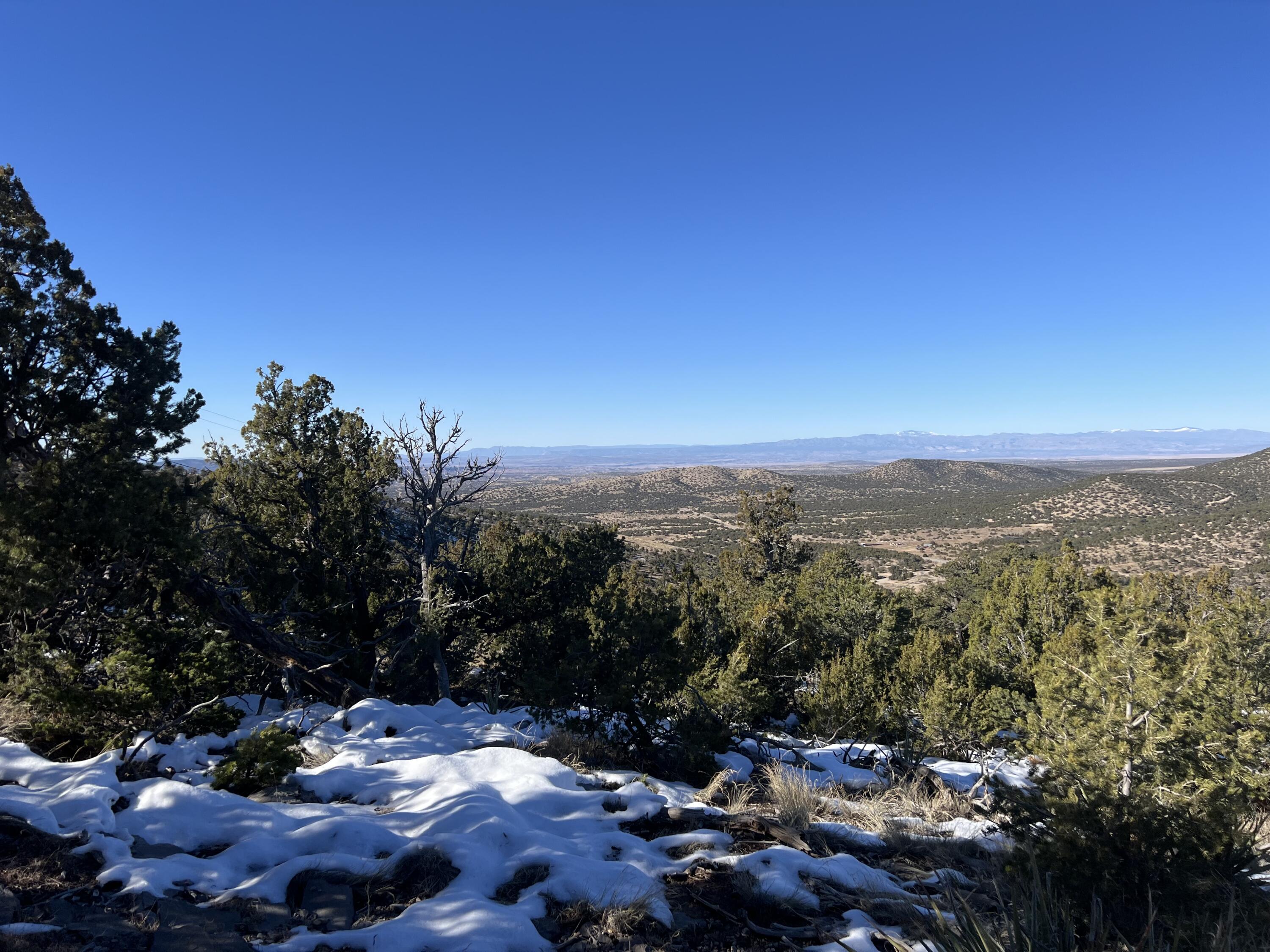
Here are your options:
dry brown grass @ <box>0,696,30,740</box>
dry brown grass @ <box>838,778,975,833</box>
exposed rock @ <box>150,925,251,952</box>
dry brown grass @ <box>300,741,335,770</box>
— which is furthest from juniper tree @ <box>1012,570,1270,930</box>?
dry brown grass @ <box>0,696,30,740</box>

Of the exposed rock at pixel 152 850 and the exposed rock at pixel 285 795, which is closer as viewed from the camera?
the exposed rock at pixel 152 850

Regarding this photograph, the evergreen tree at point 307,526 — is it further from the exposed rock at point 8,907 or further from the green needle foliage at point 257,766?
the exposed rock at point 8,907

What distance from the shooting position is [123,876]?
3.92m

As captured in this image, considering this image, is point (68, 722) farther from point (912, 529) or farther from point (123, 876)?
point (912, 529)

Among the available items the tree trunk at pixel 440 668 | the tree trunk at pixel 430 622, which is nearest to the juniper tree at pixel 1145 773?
the tree trunk at pixel 430 622

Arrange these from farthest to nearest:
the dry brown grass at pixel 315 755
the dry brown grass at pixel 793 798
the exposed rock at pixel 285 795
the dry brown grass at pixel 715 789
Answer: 1. the dry brown grass at pixel 315 755
2. the dry brown grass at pixel 715 789
3. the dry brown grass at pixel 793 798
4. the exposed rock at pixel 285 795

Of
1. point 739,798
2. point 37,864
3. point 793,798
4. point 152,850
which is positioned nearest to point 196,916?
point 152,850

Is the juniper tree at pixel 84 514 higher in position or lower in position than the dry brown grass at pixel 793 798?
higher

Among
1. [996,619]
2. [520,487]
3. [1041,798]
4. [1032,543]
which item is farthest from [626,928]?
[520,487]

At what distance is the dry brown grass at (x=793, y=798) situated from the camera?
604 cm

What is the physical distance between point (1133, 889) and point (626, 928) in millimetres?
3784

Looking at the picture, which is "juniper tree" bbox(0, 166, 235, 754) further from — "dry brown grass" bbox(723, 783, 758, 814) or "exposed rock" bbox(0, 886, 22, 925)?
"dry brown grass" bbox(723, 783, 758, 814)

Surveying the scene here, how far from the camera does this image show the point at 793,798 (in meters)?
6.42

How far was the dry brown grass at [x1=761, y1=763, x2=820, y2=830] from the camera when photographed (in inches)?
238
